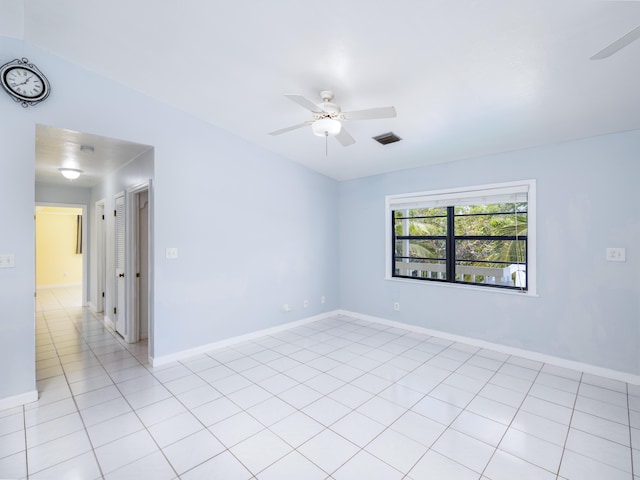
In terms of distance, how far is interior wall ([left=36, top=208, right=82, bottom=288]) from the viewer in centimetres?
809

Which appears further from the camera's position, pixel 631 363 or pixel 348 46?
pixel 631 363

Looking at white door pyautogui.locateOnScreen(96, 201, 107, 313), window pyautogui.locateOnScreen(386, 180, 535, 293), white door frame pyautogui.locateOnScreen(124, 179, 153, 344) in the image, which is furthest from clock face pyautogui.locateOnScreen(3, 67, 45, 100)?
window pyautogui.locateOnScreen(386, 180, 535, 293)

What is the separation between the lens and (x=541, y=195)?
3443 millimetres

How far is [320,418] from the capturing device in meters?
2.39

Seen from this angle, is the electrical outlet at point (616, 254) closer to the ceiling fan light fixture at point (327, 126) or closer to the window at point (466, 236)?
the window at point (466, 236)

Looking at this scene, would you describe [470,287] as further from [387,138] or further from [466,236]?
[387,138]

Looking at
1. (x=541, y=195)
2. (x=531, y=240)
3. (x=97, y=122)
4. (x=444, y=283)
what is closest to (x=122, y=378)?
(x=97, y=122)

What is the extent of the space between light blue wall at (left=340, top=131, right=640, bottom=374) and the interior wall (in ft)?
30.5

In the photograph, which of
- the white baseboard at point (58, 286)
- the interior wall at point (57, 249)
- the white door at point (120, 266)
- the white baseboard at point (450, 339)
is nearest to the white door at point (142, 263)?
the white door at point (120, 266)

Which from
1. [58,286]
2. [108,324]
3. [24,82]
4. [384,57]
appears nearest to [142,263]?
[108,324]

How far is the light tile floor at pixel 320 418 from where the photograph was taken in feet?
6.17

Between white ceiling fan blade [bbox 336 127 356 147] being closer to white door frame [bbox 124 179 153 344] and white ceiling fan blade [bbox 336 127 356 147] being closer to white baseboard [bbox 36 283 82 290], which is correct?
white door frame [bbox 124 179 153 344]

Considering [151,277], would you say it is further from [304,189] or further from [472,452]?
[472,452]

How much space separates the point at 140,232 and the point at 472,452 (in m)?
4.39
